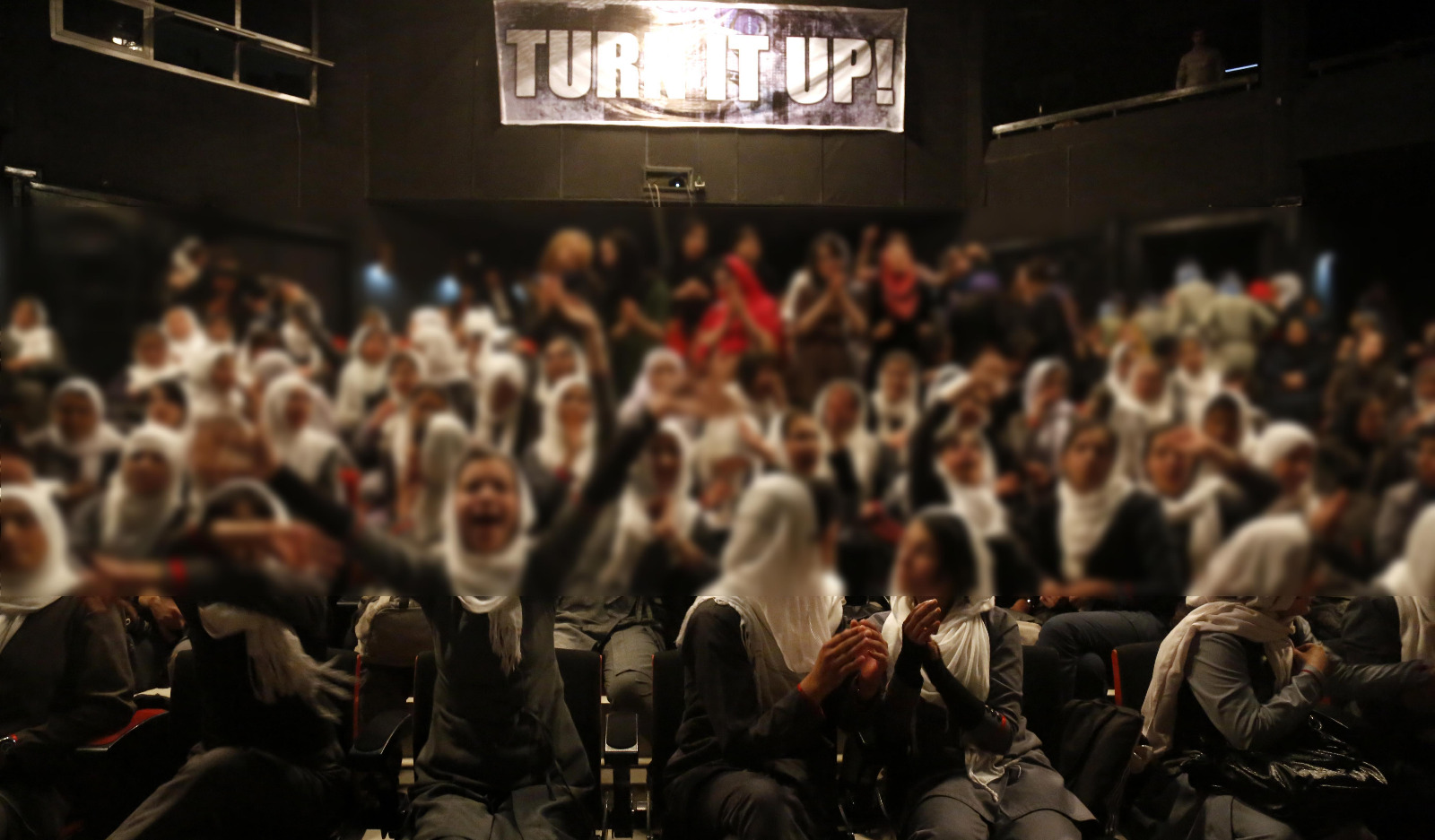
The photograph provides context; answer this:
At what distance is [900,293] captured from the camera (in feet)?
3.45

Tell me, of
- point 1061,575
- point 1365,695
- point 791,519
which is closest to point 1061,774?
point 1365,695

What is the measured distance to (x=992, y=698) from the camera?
2.41m

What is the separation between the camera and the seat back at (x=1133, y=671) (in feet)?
8.24

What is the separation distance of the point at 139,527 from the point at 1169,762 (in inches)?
86.0

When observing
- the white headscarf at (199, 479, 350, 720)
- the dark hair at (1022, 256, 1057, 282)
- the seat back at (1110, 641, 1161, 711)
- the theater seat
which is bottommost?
the theater seat

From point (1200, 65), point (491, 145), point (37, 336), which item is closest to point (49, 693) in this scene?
point (37, 336)

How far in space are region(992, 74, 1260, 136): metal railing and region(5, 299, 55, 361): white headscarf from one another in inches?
223

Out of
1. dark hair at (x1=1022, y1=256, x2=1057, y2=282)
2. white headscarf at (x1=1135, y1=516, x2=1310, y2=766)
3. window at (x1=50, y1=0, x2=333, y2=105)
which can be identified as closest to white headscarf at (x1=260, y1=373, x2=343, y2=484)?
dark hair at (x1=1022, y1=256, x2=1057, y2=282)

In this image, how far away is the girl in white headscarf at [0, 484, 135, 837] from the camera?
7.24ft

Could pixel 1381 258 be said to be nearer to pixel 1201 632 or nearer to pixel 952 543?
pixel 952 543

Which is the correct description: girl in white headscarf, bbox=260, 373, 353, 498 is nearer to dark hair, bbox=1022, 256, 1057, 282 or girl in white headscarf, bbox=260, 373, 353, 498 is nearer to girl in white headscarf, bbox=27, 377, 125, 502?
girl in white headscarf, bbox=27, 377, 125, 502

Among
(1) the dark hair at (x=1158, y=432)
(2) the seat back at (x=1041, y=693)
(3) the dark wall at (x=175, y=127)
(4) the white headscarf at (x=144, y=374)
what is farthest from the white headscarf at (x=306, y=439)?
(3) the dark wall at (x=175, y=127)

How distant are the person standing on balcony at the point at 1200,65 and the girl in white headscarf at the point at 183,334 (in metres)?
5.62

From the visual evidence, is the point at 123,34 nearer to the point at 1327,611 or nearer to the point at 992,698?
the point at 992,698
